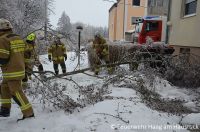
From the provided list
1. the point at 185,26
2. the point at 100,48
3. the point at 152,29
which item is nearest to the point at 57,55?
the point at 100,48

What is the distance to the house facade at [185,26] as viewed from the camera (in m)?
9.38

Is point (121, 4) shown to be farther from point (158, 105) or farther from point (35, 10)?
point (158, 105)

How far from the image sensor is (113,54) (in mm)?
11875

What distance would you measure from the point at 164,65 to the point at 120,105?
3.48 meters

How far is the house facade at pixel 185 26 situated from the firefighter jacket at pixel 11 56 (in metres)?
6.52

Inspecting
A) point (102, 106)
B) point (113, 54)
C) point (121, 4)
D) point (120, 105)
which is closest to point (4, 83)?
point (102, 106)

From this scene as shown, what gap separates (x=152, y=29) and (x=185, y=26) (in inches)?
197

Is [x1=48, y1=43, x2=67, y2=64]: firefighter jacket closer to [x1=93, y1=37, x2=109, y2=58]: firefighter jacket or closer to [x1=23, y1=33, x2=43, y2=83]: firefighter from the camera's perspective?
[x1=93, y1=37, x2=109, y2=58]: firefighter jacket

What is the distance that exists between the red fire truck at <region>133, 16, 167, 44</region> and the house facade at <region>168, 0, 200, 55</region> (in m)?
2.28

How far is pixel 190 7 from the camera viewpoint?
34.8ft

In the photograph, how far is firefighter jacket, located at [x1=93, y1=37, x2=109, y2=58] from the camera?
10.2 meters

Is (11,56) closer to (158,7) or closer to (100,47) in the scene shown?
(100,47)

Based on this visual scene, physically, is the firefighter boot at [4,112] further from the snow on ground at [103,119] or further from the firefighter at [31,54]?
the firefighter at [31,54]

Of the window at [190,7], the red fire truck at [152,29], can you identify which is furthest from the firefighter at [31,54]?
the red fire truck at [152,29]
